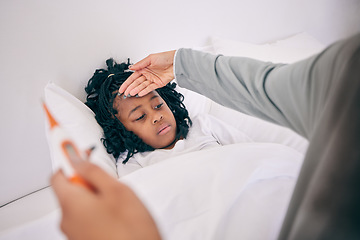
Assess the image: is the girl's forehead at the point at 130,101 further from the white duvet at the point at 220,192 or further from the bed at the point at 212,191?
the white duvet at the point at 220,192

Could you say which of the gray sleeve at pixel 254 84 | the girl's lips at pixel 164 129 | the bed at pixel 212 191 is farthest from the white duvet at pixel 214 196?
the girl's lips at pixel 164 129

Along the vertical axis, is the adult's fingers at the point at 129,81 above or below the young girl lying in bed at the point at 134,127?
above

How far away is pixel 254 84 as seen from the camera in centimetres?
53

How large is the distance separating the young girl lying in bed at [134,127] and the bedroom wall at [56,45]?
0.09 m

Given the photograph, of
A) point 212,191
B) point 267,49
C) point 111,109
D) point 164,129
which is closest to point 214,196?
point 212,191

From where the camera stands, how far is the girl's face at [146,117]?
790 millimetres

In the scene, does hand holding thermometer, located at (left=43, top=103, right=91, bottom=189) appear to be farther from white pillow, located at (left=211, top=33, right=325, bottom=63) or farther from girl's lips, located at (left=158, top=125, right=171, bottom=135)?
white pillow, located at (left=211, top=33, right=325, bottom=63)

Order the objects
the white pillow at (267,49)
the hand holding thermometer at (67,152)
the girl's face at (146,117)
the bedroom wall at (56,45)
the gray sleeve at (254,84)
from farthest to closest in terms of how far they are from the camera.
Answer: the white pillow at (267,49) < the girl's face at (146,117) < the bedroom wall at (56,45) < the gray sleeve at (254,84) < the hand holding thermometer at (67,152)

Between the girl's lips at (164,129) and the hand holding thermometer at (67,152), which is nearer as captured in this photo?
the hand holding thermometer at (67,152)

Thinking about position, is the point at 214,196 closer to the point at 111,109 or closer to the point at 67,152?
the point at 67,152

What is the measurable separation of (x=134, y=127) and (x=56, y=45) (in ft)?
1.26

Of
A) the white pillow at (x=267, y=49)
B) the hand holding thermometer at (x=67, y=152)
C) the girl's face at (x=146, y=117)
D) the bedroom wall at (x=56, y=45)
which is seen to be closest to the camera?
the hand holding thermometer at (x=67, y=152)

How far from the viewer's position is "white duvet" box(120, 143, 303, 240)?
17.3 inches

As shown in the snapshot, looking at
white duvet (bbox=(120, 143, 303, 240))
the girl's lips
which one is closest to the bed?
white duvet (bbox=(120, 143, 303, 240))
